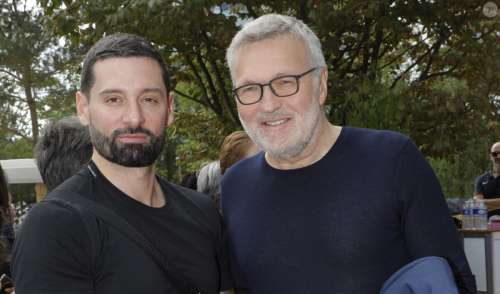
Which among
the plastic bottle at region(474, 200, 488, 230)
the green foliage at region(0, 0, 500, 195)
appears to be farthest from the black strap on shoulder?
the plastic bottle at region(474, 200, 488, 230)

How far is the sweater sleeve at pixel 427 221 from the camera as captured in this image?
2121 mm

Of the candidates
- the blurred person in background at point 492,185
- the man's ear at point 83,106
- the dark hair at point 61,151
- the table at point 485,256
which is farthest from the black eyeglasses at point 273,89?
the blurred person in background at point 492,185

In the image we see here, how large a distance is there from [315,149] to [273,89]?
28cm

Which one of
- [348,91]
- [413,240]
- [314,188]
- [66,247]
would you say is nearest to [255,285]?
[314,188]

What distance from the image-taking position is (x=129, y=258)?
1.86 meters

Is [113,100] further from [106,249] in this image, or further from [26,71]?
[26,71]

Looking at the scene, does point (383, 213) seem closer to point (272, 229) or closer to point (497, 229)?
point (272, 229)

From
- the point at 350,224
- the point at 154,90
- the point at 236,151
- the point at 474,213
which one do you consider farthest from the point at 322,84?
the point at 474,213

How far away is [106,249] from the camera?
72.7 inches

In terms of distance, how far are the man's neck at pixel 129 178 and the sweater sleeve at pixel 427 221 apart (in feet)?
2.75

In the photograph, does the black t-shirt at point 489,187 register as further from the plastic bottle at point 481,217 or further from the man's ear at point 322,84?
the man's ear at point 322,84

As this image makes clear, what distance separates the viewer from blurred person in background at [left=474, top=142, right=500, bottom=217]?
833cm

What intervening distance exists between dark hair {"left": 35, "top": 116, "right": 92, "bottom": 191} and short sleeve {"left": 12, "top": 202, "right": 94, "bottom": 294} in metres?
1.25

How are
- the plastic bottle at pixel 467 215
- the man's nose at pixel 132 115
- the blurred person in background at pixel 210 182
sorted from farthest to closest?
the plastic bottle at pixel 467 215
the blurred person in background at pixel 210 182
the man's nose at pixel 132 115
